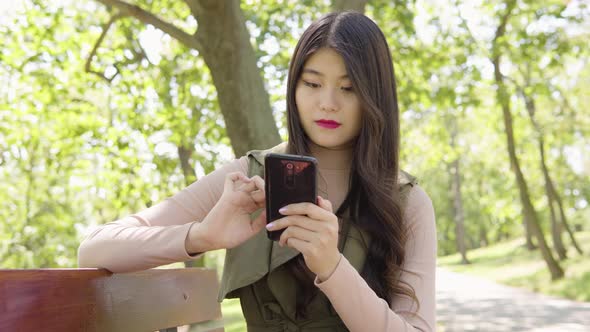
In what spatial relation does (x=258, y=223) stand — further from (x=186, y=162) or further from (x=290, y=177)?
(x=186, y=162)

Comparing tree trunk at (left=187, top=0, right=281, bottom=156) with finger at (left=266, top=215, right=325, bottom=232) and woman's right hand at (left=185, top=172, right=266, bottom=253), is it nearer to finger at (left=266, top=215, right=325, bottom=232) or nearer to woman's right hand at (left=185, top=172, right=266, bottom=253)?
woman's right hand at (left=185, top=172, right=266, bottom=253)

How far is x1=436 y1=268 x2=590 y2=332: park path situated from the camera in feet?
38.2

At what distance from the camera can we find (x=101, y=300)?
1915 mm

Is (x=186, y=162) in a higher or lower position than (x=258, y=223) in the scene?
lower

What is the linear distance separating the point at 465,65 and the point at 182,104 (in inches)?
175

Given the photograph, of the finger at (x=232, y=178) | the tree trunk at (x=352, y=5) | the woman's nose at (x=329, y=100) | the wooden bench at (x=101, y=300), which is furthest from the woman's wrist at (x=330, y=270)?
the tree trunk at (x=352, y=5)

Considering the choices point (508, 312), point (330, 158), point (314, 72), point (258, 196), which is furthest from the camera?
point (508, 312)

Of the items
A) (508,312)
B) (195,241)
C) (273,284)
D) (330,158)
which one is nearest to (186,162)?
(508,312)

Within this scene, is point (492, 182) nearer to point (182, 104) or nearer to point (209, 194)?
point (182, 104)

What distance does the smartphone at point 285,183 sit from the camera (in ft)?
6.03

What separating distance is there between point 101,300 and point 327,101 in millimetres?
1010

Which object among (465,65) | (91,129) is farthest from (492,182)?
(91,129)

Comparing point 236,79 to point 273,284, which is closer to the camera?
point 273,284

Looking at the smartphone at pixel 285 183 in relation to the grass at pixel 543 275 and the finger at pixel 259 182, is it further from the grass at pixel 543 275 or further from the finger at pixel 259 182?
the grass at pixel 543 275
